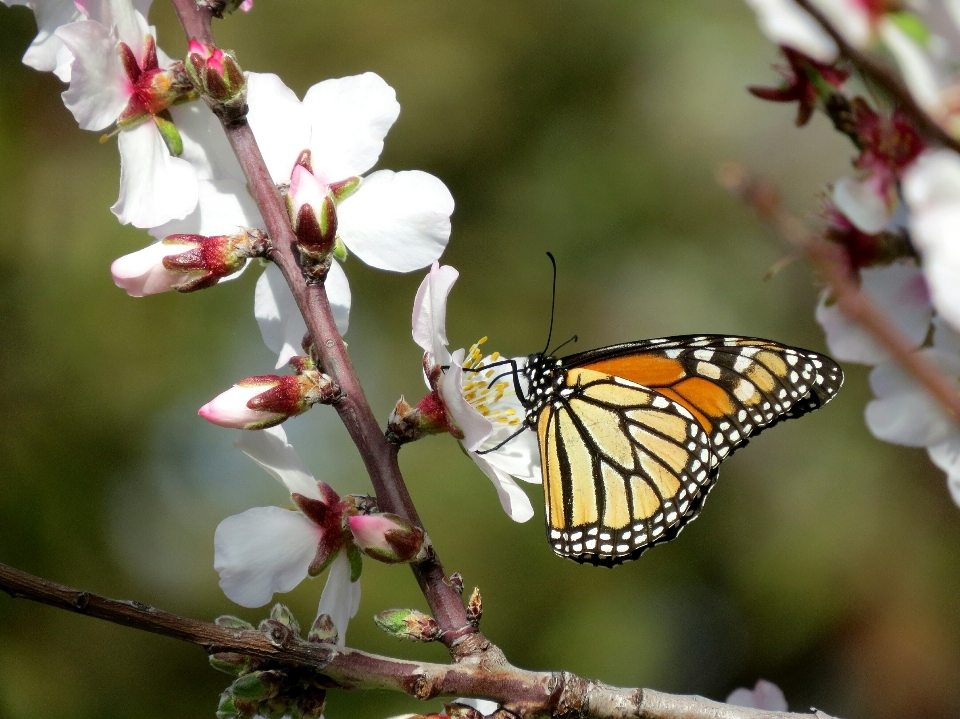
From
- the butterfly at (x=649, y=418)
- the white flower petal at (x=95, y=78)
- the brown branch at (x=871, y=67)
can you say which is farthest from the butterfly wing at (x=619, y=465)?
the brown branch at (x=871, y=67)

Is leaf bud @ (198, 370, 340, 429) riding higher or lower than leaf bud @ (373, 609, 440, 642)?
higher

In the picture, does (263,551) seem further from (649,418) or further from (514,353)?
(514,353)

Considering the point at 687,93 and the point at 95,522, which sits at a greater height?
the point at 687,93

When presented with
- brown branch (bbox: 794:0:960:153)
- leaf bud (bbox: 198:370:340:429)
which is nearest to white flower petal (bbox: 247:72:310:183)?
leaf bud (bbox: 198:370:340:429)

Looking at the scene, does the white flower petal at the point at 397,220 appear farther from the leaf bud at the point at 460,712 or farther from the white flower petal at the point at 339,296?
the leaf bud at the point at 460,712

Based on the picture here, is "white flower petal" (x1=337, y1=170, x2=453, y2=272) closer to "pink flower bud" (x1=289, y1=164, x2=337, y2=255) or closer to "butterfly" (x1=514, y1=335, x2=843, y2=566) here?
"pink flower bud" (x1=289, y1=164, x2=337, y2=255)

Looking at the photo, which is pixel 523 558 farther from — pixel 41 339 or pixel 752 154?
pixel 752 154

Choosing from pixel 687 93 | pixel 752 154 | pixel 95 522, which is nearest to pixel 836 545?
pixel 752 154

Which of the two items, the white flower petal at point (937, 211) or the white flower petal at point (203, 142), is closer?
the white flower petal at point (937, 211)
